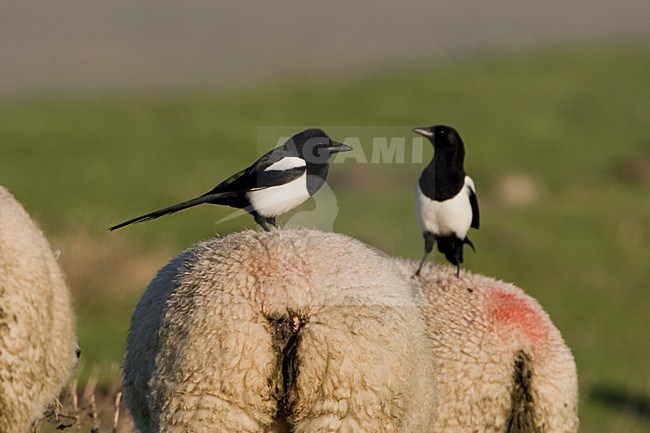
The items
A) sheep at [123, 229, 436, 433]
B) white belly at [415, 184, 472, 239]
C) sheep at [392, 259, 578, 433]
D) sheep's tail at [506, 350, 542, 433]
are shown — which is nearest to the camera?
sheep at [123, 229, 436, 433]

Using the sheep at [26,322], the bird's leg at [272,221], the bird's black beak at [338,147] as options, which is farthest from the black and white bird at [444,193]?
the sheep at [26,322]

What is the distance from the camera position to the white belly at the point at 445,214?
23.2ft

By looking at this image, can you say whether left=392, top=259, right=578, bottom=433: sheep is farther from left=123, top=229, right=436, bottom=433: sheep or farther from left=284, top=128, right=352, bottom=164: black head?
left=284, top=128, right=352, bottom=164: black head

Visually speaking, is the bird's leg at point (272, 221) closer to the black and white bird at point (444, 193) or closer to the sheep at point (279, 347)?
the sheep at point (279, 347)

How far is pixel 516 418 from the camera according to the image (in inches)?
264

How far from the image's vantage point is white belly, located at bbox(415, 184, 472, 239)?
7070 mm

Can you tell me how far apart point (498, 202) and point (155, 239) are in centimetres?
1107

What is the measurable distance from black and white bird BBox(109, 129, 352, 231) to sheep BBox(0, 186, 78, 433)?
467mm

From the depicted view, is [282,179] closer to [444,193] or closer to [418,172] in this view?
[444,193]

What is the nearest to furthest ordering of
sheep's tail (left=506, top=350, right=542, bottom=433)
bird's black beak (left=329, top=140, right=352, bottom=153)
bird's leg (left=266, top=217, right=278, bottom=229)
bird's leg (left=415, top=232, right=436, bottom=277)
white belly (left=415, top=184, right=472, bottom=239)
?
bird's black beak (left=329, top=140, right=352, bottom=153) → bird's leg (left=266, top=217, right=278, bottom=229) → sheep's tail (left=506, top=350, right=542, bottom=433) → white belly (left=415, top=184, right=472, bottom=239) → bird's leg (left=415, top=232, right=436, bottom=277)

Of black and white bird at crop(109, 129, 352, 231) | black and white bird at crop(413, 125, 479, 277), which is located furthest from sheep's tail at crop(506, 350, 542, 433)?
black and white bird at crop(109, 129, 352, 231)

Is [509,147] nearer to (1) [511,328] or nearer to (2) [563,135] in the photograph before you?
(2) [563,135]

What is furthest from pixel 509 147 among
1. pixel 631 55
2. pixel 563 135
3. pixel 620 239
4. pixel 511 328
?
pixel 511 328

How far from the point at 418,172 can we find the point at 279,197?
1337 cm
